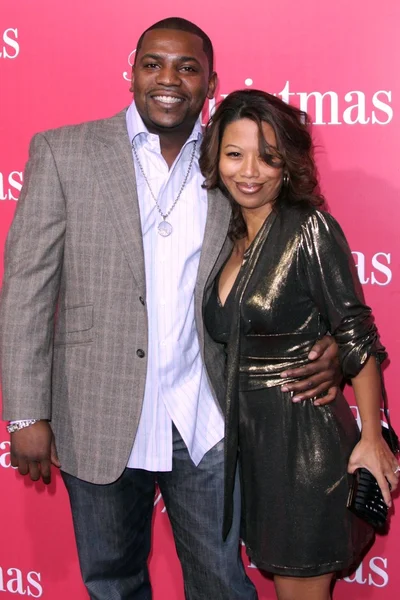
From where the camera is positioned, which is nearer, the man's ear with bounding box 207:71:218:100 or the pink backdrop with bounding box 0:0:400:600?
the man's ear with bounding box 207:71:218:100

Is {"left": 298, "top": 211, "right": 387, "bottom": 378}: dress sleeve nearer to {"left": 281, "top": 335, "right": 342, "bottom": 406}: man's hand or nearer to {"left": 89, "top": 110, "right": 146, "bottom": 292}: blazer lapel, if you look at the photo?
{"left": 281, "top": 335, "right": 342, "bottom": 406}: man's hand

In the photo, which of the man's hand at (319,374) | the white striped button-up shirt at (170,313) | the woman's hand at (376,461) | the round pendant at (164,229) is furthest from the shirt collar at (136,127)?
the woman's hand at (376,461)

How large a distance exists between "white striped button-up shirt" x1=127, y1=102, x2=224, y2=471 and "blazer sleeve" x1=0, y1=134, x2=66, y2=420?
23 centimetres

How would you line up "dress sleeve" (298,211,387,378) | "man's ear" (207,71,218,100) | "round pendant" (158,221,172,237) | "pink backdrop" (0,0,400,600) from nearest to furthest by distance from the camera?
"dress sleeve" (298,211,387,378)
"round pendant" (158,221,172,237)
"man's ear" (207,71,218,100)
"pink backdrop" (0,0,400,600)

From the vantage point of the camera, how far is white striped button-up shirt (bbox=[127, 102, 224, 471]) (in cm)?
207

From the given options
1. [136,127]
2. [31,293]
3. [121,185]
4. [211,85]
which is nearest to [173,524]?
[31,293]

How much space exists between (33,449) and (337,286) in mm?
817

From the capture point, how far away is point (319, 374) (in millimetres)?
2027

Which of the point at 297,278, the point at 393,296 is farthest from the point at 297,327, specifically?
the point at 393,296

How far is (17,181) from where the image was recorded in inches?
106

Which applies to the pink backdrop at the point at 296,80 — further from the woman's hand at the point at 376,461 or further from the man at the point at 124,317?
the woman's hand at the point at 376,461

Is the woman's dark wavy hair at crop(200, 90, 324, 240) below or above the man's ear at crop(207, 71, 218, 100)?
below

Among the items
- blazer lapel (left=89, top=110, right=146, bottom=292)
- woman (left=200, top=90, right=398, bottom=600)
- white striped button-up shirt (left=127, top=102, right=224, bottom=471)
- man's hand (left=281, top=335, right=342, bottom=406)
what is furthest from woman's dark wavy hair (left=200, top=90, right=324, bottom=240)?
man's hand (left=281, top=335, right=342, bottom=406)

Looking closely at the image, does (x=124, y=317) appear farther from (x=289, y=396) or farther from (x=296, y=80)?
(x=296, y=80)
